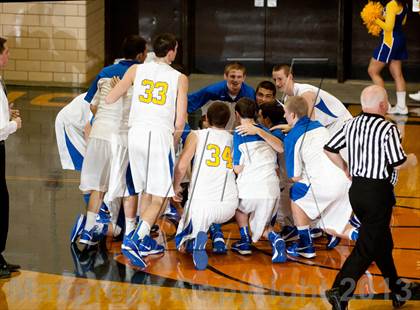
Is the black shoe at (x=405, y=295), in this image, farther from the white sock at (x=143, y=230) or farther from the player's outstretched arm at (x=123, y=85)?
the player's outstretched arm at (x=123, y=85)

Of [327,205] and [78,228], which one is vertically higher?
[327,205]

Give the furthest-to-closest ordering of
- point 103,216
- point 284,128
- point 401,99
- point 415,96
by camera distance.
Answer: point 415,96, point 401,99, point 103,216, point 284,128

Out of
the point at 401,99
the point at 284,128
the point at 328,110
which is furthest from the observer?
the point at 401,99

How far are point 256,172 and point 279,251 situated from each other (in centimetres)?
60

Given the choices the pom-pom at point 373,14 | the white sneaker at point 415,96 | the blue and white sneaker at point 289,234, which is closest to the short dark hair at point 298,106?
the blue and white sneaker at point 289,234

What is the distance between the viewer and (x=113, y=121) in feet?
25.8

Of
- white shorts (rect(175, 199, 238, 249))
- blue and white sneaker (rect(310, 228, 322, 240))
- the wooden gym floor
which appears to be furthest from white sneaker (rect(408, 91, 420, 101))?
white shorts (rect(175, 199, 238, 249))

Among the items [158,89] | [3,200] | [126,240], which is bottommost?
[126,240]

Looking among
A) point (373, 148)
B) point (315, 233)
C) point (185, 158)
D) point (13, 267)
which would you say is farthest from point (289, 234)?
point (13, 267)

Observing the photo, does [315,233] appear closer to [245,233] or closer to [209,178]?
[245,233]

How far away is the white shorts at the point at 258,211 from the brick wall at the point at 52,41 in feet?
24.6

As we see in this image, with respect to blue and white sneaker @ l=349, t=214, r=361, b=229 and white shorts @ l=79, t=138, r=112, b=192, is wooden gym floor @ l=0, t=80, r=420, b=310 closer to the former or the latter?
blue and white sneaker @ l=349, t=214, r=361, b=229

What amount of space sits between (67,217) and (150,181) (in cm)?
134

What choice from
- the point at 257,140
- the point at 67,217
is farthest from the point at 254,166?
the point at 67,217
